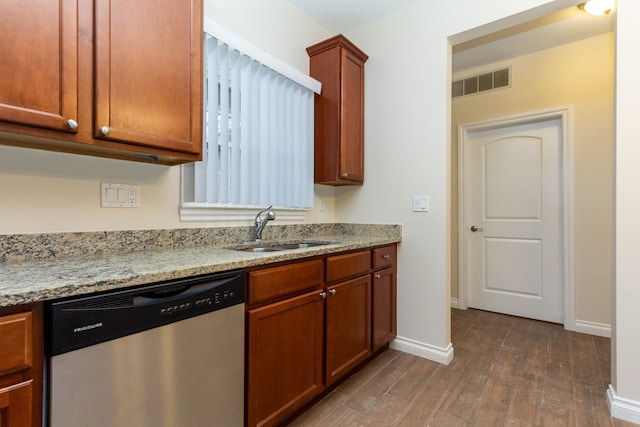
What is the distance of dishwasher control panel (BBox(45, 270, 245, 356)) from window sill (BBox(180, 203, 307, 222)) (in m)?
0.69

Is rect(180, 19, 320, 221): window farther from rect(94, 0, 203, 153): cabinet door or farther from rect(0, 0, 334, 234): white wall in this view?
rect(94, 0, 203, 153): cabinet door

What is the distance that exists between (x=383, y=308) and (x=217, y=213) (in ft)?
4.36

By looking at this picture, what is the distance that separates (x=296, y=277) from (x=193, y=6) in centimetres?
131

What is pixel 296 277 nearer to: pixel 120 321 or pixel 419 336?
pixel 120 321

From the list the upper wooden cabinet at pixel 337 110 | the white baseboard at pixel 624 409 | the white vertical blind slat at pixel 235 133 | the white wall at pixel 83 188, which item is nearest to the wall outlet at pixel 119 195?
the white wall at pixel 83 188

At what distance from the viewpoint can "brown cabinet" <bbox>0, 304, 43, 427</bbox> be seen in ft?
2.46

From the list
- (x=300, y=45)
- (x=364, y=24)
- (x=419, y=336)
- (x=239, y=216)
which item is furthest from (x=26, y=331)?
(x=364, y=24)

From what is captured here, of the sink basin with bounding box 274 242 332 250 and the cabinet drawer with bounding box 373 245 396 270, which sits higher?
the sink basin with bounding box 274 242 332 250

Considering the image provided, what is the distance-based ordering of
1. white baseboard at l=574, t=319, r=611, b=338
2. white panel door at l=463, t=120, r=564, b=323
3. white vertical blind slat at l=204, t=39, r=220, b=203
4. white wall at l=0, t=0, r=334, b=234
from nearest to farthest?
white wall at l=0, t=0, r=334, b=234 → white vertical blind slat at l=204, t=39, r=220, b=203 → white baseboard at l=574, t=319, r=611, b=338 → white panel door at l=463, t=120, r=564, b=323

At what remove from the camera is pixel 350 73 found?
2.48 meters

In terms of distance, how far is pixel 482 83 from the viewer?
3.35 m

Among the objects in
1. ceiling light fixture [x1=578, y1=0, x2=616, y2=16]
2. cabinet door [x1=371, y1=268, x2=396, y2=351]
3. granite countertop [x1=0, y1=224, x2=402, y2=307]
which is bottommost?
cabinet door [x1=371, y1=268, x2=396, y2=351]

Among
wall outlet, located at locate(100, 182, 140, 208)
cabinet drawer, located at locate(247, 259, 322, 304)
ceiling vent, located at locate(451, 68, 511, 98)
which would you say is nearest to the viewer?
cabinet drawer, located at locate(247, 259, 322, 304)

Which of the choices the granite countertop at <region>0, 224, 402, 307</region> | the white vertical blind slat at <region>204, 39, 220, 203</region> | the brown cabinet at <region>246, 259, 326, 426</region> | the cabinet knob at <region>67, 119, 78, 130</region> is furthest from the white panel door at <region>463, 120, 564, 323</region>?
the cabinet knob at <region>67, 119, 78, 130</region>
